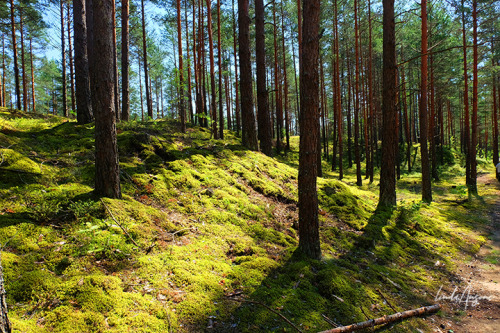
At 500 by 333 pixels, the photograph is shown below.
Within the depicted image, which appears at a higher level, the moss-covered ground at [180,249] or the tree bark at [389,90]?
the tree bark at [389,90]

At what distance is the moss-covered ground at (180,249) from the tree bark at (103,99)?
1.61ft

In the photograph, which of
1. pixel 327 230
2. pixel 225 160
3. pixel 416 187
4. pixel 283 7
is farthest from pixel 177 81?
pixel 416 187

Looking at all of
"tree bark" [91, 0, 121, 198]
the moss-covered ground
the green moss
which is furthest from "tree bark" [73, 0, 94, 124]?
"tree bark" [91, 0, 121, 198]

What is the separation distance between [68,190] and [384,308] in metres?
5.64

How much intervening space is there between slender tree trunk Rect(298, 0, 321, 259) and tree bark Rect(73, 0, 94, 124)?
7.98 m

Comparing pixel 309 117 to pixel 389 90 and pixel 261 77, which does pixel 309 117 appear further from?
pixel 261 77

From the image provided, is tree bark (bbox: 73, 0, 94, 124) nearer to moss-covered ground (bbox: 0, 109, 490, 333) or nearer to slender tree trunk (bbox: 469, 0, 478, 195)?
moss-covered ground (bbox: 0, 109, 490, 333)

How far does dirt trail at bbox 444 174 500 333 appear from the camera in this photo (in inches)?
151

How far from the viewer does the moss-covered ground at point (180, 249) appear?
8.61 feet

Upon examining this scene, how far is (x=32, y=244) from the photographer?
3010 mm

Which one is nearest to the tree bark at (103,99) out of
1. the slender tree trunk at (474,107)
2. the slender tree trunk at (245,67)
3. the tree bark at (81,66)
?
the tree bark at (81,66)

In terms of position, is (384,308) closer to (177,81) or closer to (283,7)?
(177,81)

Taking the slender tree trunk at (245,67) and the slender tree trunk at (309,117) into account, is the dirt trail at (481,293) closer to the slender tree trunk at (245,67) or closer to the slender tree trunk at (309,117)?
the slender tree trunk at (309,117)

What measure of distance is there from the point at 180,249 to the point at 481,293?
20.0 ft
